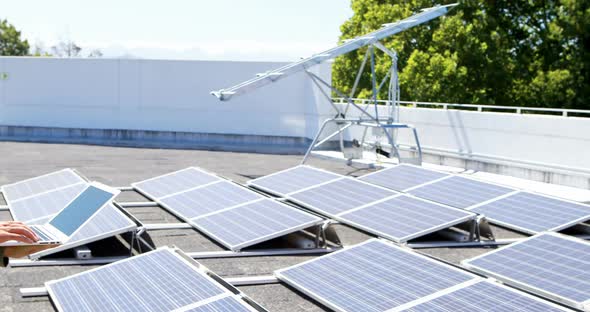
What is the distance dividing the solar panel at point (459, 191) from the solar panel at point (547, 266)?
11.6 feet

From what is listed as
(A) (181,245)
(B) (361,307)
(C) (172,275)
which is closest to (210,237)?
(A) (181,245)

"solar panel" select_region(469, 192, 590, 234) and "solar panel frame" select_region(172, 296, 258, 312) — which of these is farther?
"solar panel" select_region(469, 192, 590, 234)

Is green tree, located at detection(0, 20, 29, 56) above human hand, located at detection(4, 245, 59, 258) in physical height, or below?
above

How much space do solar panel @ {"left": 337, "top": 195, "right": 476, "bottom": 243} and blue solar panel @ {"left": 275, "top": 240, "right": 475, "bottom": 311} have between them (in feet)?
6.39

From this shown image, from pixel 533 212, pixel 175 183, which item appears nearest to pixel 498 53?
pixel 175 183

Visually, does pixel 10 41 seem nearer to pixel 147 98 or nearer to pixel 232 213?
pixel 147 98

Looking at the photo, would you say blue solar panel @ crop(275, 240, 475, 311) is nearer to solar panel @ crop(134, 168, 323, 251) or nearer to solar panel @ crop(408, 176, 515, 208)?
solar panel @ crop(134, 168, 323, 251)

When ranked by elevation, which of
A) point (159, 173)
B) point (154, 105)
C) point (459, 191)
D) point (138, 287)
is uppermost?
point (154, 105)

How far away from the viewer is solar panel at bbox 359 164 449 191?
50.4ft

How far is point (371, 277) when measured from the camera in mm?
8805

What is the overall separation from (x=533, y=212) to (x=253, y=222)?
14.9 feet

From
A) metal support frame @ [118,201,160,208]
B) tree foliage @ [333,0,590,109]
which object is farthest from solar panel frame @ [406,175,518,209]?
tree foliage @ [333,0,590,109]

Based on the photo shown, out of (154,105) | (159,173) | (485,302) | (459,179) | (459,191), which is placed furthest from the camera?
(154,105)

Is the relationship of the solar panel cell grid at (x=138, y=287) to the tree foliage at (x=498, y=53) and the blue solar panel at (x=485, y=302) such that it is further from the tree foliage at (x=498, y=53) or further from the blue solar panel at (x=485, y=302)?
the tree foliage at (x=498, y=53)
